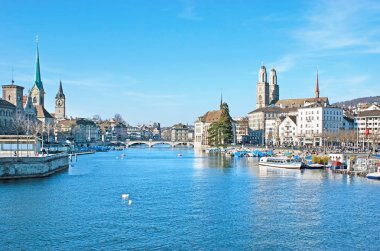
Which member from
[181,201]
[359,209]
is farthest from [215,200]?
[359,209]

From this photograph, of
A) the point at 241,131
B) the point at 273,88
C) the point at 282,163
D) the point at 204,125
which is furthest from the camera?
the point at 273,88

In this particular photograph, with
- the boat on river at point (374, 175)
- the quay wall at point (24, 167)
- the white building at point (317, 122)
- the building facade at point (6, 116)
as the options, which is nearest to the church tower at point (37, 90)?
the building facade at point (6, 116)

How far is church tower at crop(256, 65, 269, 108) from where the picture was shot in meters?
194

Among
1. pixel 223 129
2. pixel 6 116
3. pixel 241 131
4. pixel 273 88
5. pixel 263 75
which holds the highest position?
pixel 263 75

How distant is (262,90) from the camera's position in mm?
194125

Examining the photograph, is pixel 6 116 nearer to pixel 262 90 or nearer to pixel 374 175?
pixel 374 175

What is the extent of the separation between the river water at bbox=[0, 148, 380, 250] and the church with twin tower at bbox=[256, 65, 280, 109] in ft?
484

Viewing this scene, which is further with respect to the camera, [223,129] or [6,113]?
[223,129]

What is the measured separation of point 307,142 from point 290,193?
8776 cm

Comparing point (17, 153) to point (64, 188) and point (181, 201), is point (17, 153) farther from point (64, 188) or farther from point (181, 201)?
point (181, 201)

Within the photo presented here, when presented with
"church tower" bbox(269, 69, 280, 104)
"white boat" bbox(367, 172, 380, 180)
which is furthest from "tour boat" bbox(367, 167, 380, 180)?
"church tower" bbox(269, 69, 280, 104)

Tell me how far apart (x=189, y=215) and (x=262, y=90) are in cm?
16713

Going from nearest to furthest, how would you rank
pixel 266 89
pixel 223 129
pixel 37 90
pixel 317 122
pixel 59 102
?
1. pixel 317 122
2. pixel 223 129
3. pixel 37 90
4. pixel 266 89
5. pixel 59 102

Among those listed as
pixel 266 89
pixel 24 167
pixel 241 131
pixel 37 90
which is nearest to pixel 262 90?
pixel 266 89
